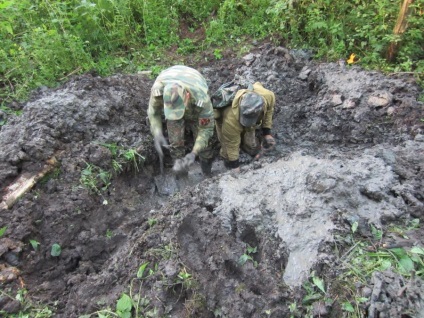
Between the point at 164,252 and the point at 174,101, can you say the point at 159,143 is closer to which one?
the point at 174,101

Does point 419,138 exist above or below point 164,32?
below

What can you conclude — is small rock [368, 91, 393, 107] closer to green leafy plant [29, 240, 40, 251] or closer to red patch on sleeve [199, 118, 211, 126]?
red patch on sleeve [199, 118, 211, 126]

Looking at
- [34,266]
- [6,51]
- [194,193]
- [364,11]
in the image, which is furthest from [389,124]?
[6,51]

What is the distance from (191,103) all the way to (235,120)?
55cm

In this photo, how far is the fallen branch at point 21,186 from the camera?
3.30m

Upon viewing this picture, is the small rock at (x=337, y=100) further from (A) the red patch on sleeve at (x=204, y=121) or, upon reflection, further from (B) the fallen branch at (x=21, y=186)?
(B) the fallen branch at (x=21, y=186)

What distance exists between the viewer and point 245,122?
12.8ft

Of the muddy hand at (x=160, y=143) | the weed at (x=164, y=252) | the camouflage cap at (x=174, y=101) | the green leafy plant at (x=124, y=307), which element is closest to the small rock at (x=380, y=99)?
the camouflage cap at (x=174, y=101)

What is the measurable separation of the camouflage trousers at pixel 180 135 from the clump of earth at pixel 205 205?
24 centimetres

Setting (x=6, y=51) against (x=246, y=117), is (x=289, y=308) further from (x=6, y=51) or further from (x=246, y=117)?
(x=6, y=51)

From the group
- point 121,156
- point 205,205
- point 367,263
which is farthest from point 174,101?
point 367,263

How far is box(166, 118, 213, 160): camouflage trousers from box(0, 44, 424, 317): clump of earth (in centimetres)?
24

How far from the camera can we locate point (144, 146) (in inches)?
165

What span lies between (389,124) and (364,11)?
6.58ft
